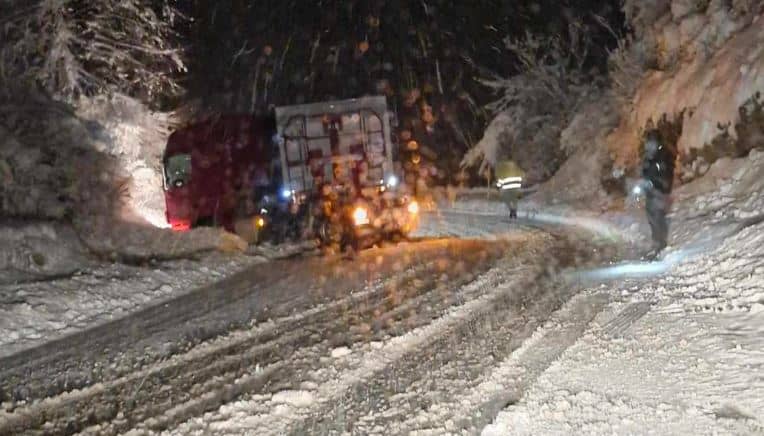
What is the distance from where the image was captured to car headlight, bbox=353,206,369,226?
66.9ft

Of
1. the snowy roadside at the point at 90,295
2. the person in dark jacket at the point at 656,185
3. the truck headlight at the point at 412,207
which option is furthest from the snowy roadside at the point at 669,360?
the truck headlight at the point at 412,207

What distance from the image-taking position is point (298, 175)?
22781 millimetres

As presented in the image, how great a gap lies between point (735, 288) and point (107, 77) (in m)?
15.1

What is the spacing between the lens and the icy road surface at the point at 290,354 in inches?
252

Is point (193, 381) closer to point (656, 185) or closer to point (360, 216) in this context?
point (656, 185)

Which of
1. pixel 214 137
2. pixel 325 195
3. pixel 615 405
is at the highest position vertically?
pixel 214 137

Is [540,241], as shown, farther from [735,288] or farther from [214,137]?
[214,137]

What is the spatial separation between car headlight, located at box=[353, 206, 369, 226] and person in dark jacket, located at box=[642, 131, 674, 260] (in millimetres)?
8742

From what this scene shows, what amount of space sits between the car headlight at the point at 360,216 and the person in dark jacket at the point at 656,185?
8742mm

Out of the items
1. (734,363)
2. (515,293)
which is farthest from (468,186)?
(734,363)

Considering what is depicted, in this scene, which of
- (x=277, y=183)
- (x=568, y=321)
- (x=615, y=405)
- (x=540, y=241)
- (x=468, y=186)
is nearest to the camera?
(x=615, y=405)

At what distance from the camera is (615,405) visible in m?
5.87

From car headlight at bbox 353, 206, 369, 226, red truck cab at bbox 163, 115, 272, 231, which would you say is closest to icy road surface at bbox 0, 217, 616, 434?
car headlight at bbox 353, 206, 369, 226

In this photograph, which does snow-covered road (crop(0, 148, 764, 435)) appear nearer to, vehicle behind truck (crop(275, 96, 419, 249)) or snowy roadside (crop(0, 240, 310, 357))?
snowy roadside (crop(0, 240, 310, 357))
